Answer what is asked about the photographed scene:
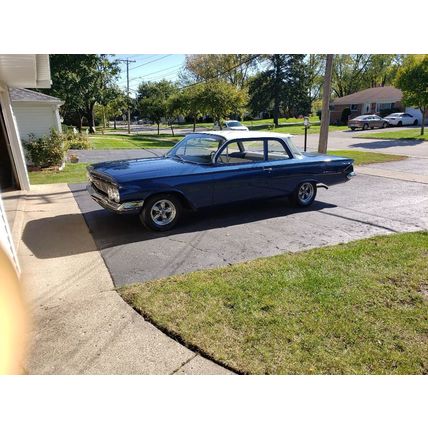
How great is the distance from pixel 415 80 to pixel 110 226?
2128 centimetres

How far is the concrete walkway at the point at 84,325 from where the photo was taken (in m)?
2.80

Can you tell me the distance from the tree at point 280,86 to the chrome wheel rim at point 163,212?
134 feet

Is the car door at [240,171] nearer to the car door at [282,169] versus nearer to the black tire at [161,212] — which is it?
the car door at [282,169]

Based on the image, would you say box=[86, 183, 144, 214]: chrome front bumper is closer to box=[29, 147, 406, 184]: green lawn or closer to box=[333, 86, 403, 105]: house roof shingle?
box=[29, 147, 406, 184]: green lawn

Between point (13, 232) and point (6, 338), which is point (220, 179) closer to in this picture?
point (13, 232)

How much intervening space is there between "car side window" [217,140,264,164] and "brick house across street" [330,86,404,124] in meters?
37.5

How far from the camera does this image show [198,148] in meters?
6.57

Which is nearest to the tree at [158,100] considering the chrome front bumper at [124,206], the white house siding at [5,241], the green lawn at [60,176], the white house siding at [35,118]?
the white house siding at [35,118]

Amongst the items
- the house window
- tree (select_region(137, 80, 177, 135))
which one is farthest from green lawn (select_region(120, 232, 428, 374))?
the house window

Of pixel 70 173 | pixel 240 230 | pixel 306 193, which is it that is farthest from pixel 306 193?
pixel 70 173

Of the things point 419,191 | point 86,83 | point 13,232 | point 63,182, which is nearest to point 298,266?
point 13,232

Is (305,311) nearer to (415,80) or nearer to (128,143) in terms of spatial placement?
(415,80)

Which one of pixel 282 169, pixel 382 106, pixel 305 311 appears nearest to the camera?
pixel 305 311

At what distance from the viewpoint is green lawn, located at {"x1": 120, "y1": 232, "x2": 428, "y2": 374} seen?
282 centimetres
